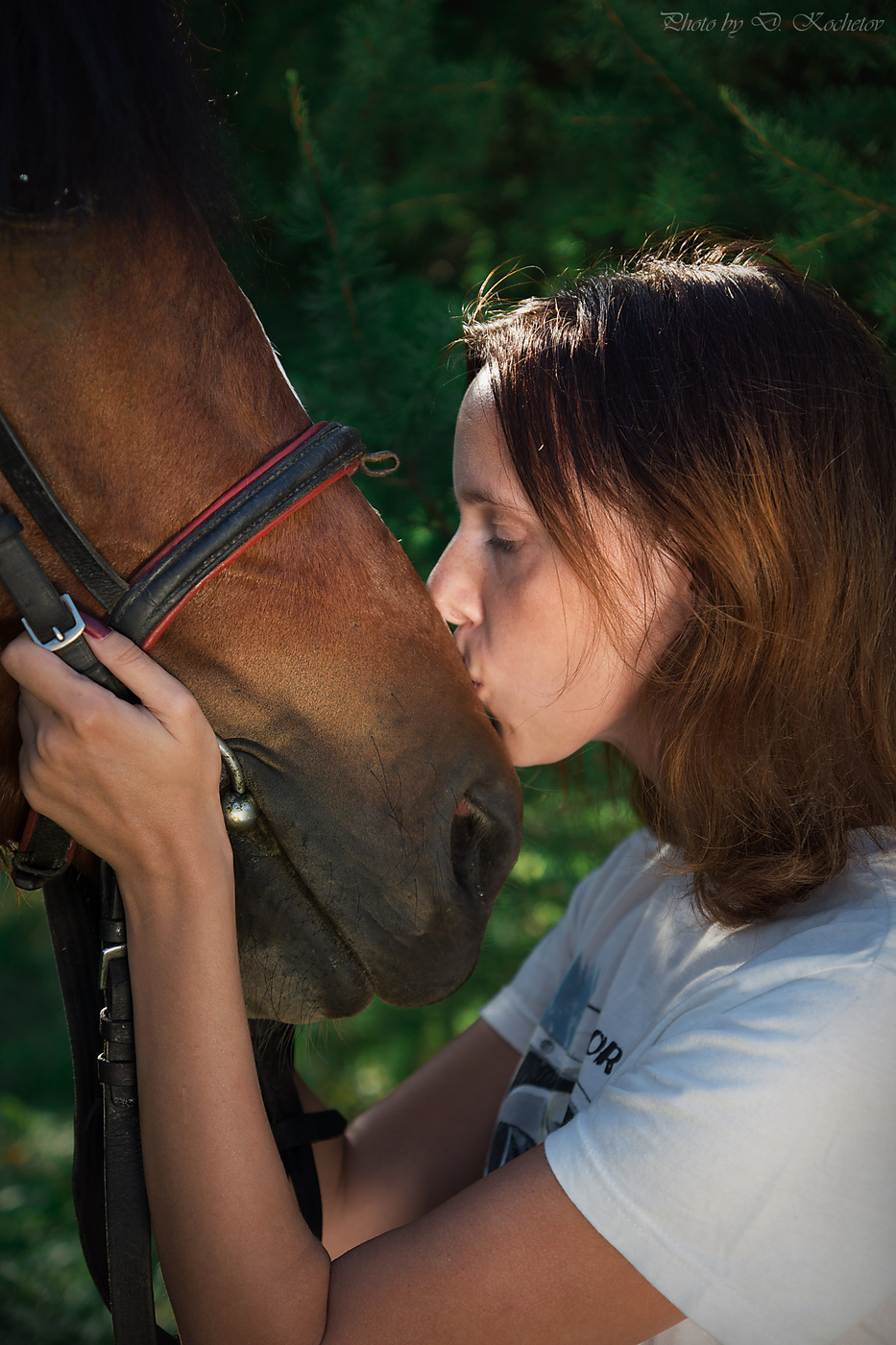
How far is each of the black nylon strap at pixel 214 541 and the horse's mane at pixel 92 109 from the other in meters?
0.26

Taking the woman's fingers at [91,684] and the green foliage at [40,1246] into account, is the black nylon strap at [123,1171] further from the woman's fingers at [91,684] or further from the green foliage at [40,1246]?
the green foliage at [40,1246]

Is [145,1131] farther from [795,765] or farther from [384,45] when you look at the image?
[384,45]

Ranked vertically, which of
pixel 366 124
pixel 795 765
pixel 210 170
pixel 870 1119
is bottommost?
pixel 870 1119

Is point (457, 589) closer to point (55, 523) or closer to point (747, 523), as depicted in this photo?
point (747, 523)

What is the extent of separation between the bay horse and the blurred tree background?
29cm

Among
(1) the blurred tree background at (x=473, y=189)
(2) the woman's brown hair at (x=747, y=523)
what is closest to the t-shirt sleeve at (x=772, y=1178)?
(2) the woman's brown hair at (x=747, y=523)

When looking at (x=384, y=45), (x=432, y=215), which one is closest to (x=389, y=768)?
(x=384, y=45)

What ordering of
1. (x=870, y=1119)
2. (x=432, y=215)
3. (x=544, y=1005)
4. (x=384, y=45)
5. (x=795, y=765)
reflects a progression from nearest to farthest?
1. (x=870, y=1119)
2. (x=795, y=765)
3. (x=544, y=1005)
4. (x=384, y=45)
5. (x=432, y=215)

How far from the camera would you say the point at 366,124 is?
5.61ft

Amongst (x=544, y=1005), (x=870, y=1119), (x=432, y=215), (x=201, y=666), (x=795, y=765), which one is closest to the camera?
(x=870, y=1119)

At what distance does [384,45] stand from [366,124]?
6.2 inches

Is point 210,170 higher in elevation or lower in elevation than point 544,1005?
higher

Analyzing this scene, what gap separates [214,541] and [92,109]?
15.3 inches

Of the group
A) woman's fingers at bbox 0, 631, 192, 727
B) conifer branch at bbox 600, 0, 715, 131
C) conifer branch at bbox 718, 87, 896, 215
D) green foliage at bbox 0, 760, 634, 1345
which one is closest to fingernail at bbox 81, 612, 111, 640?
woman's fingers at bbox 0, 631, 192, 727
